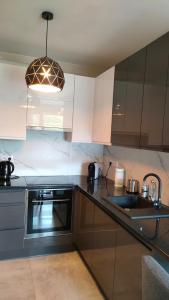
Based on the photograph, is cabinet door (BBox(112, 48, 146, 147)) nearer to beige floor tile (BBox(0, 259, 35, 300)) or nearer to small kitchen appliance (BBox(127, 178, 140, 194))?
small kitchen appliance (BBox(127, 178, 140, 194))

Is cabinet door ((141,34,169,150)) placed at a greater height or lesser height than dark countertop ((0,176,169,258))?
greater

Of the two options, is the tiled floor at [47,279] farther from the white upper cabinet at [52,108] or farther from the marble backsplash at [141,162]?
the white upper cabinet at [52,108]

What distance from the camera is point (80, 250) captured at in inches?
103

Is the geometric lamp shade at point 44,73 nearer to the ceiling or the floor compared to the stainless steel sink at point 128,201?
nearer to the ceiling

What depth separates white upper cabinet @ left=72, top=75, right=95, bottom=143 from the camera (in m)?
2.92

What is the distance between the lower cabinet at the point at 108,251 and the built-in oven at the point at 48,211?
0.42 feet

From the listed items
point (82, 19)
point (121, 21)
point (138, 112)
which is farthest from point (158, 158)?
point (82, 19)

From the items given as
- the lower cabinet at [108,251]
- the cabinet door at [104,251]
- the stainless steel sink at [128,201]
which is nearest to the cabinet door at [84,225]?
the lower cabinet at [108,251]

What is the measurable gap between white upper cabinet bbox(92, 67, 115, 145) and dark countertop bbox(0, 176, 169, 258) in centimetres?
55

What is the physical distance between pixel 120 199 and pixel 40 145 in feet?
4.51

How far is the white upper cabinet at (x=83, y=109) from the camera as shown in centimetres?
292

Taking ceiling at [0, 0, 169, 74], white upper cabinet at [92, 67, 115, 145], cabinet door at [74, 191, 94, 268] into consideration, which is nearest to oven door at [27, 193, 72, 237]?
cabinet door at [74, 191, 94, 268]

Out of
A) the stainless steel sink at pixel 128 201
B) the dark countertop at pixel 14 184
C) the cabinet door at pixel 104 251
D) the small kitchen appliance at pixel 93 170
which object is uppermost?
the small kitchen appliance at pixel 93 170

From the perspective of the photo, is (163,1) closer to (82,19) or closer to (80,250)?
(82,19)
